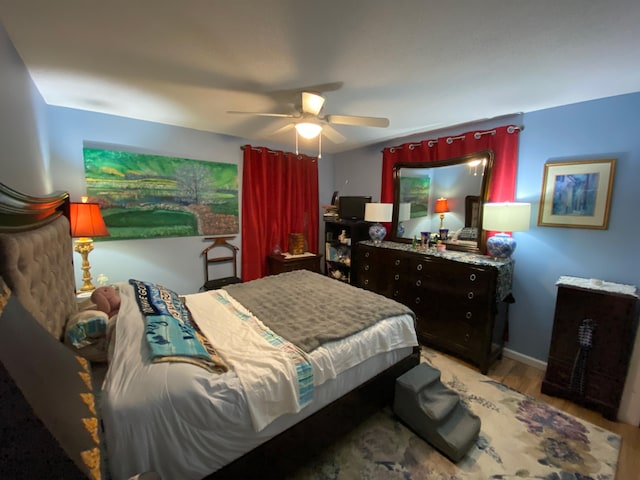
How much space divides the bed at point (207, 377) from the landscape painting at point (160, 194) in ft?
2.54

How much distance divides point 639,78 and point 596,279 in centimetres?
146

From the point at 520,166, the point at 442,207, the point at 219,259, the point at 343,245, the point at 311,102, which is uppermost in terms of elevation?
the point at 311,102

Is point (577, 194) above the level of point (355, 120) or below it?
below

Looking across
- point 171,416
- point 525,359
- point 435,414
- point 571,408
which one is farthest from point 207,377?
point 525,359

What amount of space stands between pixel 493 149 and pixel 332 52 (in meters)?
2.00

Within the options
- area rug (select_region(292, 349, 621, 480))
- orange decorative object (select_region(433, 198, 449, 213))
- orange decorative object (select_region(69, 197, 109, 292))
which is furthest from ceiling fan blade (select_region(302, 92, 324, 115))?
area rug (select_region(292, 349, 621, 480))

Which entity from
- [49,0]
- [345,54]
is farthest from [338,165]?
[49,0]

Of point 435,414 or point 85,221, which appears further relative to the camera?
point 85,221

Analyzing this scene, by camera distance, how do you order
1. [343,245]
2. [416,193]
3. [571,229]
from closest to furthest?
[571,229]
[416,193]
[343,245]

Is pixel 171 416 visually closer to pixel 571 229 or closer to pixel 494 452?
pixel 494 452

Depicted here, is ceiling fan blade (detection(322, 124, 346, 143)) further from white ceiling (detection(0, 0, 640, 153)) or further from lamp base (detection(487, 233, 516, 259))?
lamp base (detection(487, 233, 516, 259))

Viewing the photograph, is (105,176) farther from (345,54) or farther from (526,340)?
(526,340)

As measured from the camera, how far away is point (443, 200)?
2965 mm

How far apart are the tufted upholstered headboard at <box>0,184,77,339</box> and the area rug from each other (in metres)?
1.55
